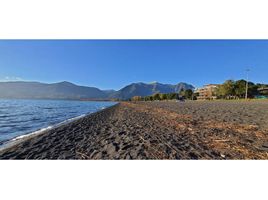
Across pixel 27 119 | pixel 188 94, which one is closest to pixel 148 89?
pixel 188 94

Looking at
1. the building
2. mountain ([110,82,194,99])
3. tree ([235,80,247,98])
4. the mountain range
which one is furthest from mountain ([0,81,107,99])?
tree ([235,80,247,98])

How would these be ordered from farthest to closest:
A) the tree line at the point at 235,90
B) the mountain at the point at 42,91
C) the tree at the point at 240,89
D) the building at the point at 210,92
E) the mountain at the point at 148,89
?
the mountain at the point at 148,89, the tree at the point at 240,89, the tree line at the point at 235,90, the building at the point at 210,92, the mountain at the point at 42,91

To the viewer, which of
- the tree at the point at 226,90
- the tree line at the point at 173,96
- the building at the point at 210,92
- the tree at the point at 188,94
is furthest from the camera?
the tree line at the point at 173,96

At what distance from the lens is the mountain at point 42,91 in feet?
82.9

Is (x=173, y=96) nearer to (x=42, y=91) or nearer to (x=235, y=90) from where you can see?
(x=235, y=90)

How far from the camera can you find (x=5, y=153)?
4789 millimetres

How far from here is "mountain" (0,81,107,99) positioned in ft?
82.9

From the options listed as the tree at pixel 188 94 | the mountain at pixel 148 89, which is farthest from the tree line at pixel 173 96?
the mountain at pixel 148 89

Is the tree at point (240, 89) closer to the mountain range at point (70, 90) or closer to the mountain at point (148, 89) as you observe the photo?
the mountain range at point (70, 90)

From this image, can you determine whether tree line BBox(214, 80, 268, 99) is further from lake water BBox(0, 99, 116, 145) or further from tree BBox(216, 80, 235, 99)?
lake water BBox(0, 99, 116, 145)
